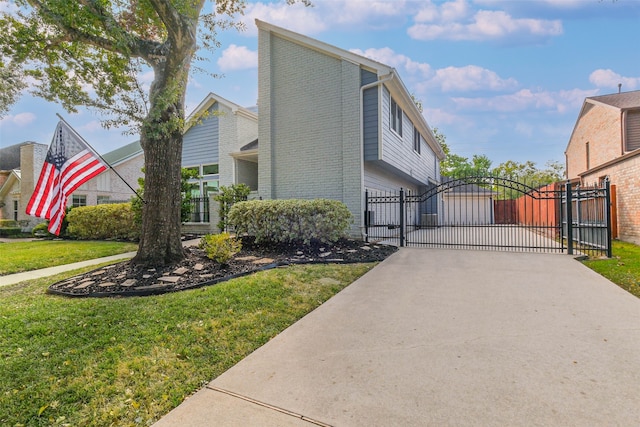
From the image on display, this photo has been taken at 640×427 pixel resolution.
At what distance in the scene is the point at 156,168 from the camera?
19.0 feet

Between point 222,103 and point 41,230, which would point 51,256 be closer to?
point 222,103

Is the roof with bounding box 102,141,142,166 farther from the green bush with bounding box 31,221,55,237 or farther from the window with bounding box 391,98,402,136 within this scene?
the window with bounding box 391,98,402,136

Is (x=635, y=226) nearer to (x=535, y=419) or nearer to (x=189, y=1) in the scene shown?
(x=535, y=419)

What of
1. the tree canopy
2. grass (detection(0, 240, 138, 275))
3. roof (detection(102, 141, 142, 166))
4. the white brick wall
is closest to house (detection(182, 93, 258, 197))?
the white brick wall

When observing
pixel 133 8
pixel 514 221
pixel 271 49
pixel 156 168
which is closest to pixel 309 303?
pixel 156 168

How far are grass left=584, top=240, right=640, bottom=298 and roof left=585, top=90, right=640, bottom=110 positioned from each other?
1045 centimetres

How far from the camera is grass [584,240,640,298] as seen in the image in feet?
16.4

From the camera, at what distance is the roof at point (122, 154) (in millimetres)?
20922

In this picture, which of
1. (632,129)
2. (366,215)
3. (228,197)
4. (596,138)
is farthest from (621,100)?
(228,197)

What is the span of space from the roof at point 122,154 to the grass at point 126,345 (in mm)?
18795

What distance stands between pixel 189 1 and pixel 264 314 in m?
5.35

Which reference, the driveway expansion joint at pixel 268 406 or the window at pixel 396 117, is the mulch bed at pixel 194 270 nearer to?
the driveway expansion joint at pixel 268 406

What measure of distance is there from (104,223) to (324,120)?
31.1 feet

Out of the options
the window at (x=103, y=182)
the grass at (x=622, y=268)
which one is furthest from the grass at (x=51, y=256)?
the window at (x=103, y=182)
